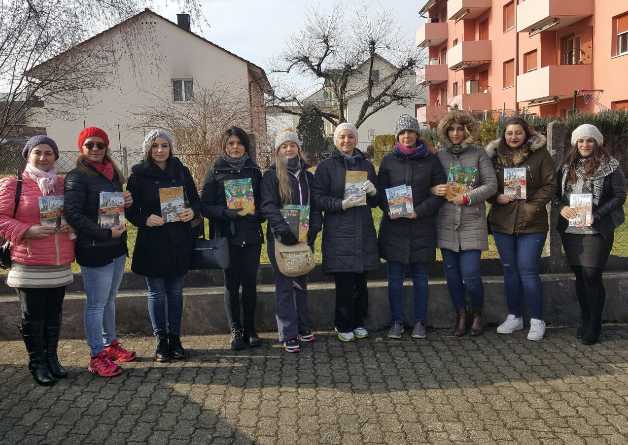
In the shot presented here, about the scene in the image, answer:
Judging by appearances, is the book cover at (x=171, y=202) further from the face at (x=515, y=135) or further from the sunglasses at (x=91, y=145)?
the face at (x=515, y=135)

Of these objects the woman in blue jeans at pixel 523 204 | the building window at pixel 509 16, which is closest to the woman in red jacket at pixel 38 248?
the woman in blue jeans at pixel 523 204

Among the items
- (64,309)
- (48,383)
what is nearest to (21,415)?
(48,383)

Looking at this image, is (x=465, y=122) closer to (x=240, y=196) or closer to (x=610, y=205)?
(x=610, y=205)

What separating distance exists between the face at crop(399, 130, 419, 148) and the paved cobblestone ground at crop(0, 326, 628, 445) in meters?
1.90

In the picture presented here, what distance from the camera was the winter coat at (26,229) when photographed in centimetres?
462

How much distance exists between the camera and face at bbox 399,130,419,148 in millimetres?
5637

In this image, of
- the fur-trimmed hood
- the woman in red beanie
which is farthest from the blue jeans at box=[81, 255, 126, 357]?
the fur-trimmed hood

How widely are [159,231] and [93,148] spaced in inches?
34.7

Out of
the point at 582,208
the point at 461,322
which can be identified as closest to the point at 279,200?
the point at 461,322

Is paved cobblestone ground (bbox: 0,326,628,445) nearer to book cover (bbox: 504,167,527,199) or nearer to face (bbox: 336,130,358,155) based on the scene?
book cover (bbox: 504,167,527,199)

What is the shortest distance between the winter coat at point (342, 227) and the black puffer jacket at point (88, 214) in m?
1.87

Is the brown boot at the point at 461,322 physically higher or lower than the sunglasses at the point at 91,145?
lower

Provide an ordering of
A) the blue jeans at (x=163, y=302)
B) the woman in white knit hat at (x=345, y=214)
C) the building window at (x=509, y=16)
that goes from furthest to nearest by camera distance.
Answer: the building window at (x=509, y=16)
the woman in white knit hat at (x=345, y=214)
the blue jeans at (x=163, y=302)

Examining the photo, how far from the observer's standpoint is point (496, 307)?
247 inches
